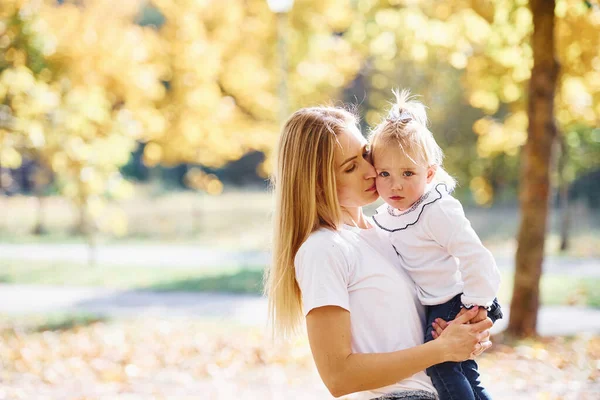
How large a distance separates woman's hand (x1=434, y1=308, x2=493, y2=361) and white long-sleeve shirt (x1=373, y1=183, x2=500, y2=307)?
60mm

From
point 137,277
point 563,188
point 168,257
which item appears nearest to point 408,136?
point 137,277

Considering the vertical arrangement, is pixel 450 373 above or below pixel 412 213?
below

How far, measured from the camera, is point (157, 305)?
10.4m

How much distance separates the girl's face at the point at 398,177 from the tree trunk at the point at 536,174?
4983 mm

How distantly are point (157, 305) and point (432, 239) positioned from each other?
343 inches

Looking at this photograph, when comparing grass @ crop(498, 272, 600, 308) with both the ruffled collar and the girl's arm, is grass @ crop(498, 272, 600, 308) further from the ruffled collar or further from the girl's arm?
the girl's arm

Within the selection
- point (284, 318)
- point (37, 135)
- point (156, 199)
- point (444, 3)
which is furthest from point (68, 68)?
point (156, 199)

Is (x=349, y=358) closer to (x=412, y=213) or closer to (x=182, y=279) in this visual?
(x=412, y=213)

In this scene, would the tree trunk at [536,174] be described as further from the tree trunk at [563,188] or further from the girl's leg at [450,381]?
the tree trunk at [563,188]

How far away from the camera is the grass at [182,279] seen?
34.0 feet

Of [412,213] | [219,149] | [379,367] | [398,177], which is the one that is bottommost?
[219,149]

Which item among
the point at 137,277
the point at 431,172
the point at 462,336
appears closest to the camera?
the point at 462,336

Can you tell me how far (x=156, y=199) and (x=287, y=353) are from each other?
18858 mm

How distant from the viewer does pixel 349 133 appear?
2164mm
